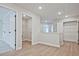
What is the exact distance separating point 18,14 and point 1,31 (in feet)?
3.15

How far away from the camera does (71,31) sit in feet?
8.66

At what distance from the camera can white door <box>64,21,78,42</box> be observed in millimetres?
2600

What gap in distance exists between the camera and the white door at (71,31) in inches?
102

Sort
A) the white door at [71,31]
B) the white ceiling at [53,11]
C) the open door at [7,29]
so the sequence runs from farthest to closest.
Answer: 1. the white door at [71,31]
2. the white ceiling at [53,11]
3. the open door at [7,29]

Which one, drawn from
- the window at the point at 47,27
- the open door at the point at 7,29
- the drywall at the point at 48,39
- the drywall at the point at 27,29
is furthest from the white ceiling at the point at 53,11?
the drywall at the point at 27,29

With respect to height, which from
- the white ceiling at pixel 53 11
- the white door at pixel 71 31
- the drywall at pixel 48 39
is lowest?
the drywall at pixel 48 39

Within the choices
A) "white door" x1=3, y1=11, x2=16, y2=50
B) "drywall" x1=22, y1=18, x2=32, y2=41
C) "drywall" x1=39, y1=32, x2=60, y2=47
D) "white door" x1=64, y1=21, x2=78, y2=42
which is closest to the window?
"drywall" x1=39, y1=32, x2=60, y2=47

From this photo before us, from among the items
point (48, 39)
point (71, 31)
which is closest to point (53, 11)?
point (71, 31)

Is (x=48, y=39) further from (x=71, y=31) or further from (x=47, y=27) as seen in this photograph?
(x=71, y=31)

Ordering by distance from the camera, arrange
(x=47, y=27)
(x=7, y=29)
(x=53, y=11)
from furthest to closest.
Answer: (x=47, y=27)
(x=53, y=11)
(x=7, y=29)

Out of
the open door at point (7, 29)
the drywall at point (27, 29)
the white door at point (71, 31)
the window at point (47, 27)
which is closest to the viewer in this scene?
the open door at point (7, 29)

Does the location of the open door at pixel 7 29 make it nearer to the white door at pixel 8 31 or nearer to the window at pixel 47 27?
the white door at pixel 8 31

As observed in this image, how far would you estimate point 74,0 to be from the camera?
3.87 feet

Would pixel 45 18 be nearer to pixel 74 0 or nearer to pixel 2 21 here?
pixel 2 21
